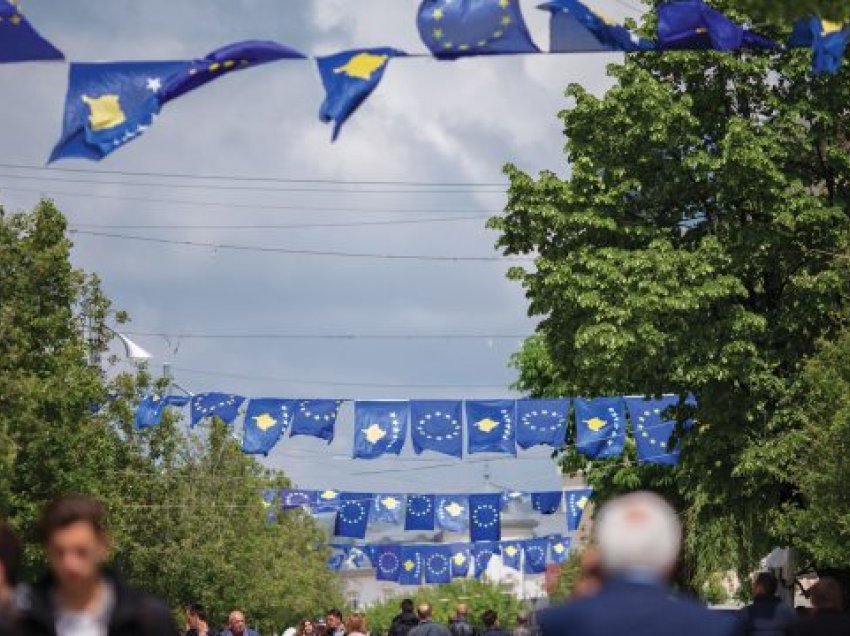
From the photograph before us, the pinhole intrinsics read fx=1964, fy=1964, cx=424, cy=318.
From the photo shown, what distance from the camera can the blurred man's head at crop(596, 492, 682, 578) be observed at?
205 inches

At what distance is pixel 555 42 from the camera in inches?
659

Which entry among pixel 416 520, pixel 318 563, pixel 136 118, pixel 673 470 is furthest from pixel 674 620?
pixel 318 563

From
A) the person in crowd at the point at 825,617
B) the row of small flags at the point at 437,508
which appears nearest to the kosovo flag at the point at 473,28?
the person in crowd at the point at 825,617

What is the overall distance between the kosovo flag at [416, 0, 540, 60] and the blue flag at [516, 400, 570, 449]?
69.6ft

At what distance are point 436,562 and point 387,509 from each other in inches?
701

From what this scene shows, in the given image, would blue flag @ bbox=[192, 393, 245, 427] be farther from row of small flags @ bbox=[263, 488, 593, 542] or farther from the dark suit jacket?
the dark suit jacket

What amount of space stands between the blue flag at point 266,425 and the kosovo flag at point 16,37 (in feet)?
76.0

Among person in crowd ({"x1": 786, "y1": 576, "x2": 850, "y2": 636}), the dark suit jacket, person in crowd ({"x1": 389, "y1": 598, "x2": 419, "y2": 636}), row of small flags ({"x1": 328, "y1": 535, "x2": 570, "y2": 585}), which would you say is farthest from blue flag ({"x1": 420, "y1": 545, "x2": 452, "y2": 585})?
the dark suit jacket

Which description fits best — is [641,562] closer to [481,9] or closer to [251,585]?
[481,9]

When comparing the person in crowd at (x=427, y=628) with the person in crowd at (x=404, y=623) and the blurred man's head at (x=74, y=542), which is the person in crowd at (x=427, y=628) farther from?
the blurred man's head at (x=74, y=542)

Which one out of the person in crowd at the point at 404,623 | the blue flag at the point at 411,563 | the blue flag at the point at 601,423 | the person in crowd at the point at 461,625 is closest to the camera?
the person in crowd at the point at 404,623

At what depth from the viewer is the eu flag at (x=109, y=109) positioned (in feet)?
51.7

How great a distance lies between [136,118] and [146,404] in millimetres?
29095

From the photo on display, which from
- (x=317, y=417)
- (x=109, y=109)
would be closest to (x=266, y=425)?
(x=317, y=417)
